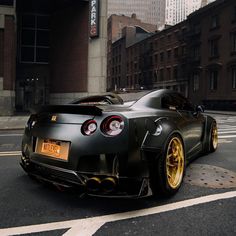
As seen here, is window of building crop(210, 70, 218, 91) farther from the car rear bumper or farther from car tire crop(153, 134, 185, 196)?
the car rear bumper

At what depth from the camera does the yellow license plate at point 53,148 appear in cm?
372

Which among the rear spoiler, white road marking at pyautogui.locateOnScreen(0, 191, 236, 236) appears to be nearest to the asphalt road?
white road marking at pyautogui.locateOnScreen(0, 191, 236, 236)

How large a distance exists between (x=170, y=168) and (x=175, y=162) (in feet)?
0.56

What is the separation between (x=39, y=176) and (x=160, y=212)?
1.55m

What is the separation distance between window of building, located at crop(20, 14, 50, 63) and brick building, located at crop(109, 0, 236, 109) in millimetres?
19871

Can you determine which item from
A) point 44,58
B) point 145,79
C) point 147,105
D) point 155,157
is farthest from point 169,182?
point 145,79

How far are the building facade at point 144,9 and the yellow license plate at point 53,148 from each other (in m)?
141

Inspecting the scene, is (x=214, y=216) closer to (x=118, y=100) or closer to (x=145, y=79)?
(x=118, y=100)

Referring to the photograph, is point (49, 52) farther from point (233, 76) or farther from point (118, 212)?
point (118, 212)

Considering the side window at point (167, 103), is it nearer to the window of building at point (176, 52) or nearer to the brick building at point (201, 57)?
the brick building at point (201, 57)

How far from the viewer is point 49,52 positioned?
3259cm

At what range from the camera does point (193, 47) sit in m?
43.5

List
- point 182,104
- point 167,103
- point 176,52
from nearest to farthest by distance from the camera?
point 167,103
point 182,104
point 176,52

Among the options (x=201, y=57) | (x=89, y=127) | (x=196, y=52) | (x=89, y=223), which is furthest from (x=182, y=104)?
(x=196, y=52)
